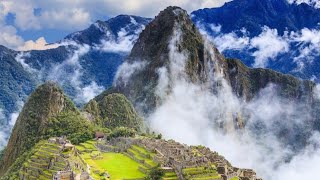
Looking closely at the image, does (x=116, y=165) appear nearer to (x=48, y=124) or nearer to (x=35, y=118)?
(x=48, y=124)

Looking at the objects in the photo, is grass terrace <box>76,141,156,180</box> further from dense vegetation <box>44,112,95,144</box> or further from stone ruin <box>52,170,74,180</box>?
stone ruin <box>52,170,74,180</box>

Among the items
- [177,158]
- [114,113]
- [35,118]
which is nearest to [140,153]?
[177,158]

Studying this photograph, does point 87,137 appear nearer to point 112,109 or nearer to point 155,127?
point 112,109

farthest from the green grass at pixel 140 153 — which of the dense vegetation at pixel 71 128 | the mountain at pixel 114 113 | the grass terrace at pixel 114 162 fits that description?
the mountain at pixel 114 113

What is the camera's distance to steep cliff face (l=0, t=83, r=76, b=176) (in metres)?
114

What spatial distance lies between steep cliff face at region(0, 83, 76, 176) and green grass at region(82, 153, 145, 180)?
28.0 metres

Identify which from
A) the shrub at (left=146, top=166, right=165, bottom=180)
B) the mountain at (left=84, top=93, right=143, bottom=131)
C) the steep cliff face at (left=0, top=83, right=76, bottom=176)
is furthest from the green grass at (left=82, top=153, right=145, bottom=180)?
the mountain at (left=84, top=93, right=143, bottom=131)

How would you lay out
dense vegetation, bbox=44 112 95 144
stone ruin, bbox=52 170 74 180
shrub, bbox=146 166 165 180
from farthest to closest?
dense vegetation, bbox=44 112 95 144 → shrub, bbox=146 166 165 180 → stone ruin, bbox=52 170 74 180

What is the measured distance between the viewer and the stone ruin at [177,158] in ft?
220

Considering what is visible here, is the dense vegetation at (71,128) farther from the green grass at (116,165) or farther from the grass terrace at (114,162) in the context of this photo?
the green grass at (116,165)

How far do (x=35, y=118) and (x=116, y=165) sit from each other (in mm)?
44731

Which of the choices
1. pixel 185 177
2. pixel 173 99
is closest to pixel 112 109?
pixel 173 99

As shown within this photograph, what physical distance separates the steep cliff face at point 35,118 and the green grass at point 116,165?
28034 millimetres

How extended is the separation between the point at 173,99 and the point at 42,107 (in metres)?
77.1
